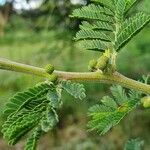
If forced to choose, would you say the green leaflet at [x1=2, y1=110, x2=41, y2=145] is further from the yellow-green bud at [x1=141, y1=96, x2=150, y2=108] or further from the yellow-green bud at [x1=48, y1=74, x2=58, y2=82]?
the yellow-green bud at [x1=141, y1=96, x2=150, y2=108]

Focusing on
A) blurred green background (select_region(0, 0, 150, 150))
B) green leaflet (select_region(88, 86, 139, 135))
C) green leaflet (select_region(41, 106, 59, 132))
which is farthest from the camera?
blurred green background (select_region(0, 0, 150, 150))

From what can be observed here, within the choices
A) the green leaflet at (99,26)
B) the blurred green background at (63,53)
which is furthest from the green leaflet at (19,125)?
the blurred green background at (63,53)

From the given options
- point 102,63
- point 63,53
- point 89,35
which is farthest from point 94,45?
point 63,53

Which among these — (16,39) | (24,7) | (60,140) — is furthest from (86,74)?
(60,140)

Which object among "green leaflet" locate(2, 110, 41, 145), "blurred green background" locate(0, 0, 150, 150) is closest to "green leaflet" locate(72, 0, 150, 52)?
"green leaflet" locate(2, 110, 41, 145)

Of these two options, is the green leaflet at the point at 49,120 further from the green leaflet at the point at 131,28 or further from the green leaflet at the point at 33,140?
the green leaflet at the point at 131,28

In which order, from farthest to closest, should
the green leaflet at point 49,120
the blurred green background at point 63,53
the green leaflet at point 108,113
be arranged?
the blurred green background at point 63,53, the green leaflet at point 108,113, the green leaflet at point 49,120
